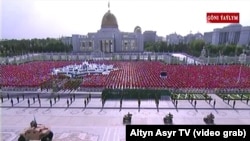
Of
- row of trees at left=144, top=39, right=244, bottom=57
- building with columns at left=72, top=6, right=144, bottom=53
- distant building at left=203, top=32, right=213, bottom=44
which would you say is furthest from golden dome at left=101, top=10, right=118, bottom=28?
distant building at left=203, top=32, right=213, bottom=44

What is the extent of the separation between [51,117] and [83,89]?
323 inches

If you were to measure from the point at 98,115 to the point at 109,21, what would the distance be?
55476mm

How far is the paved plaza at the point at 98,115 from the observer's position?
53.8ft

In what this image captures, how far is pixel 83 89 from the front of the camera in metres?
27.3

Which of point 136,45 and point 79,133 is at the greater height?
point 136,45

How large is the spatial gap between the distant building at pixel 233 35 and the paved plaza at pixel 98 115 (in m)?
58.5

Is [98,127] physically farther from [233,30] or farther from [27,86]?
[233,30]

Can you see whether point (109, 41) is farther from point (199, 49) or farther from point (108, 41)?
point (199, 49)

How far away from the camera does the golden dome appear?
2842 inches

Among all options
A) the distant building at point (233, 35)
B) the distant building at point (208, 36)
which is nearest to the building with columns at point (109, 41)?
the distant building at point (233, 35)

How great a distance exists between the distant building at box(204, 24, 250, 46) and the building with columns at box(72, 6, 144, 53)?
2558cm

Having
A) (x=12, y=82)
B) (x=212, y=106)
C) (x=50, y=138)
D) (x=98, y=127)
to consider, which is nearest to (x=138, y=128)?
(x=50, y=138)

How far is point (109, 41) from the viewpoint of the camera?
69.6m

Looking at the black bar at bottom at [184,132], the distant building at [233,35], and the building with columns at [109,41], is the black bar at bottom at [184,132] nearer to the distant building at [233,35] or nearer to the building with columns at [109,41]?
the building with columns at [109,41]
